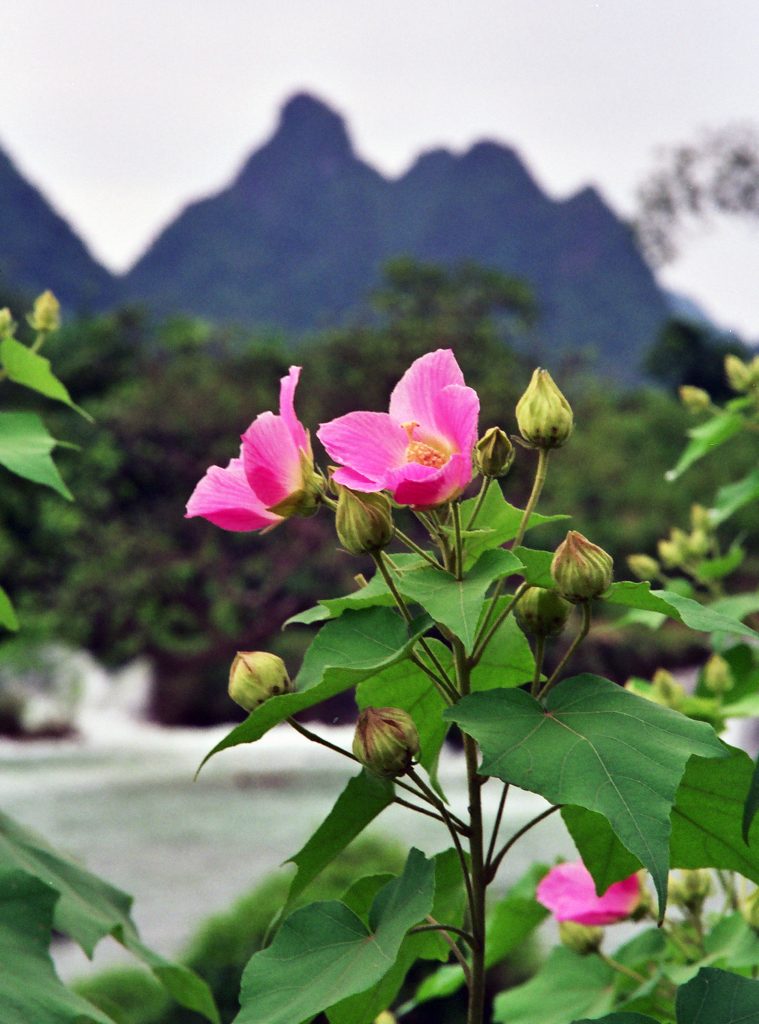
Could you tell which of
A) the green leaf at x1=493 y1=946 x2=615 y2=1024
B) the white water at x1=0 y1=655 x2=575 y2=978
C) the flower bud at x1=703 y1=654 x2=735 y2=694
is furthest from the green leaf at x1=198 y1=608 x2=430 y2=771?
the white water at x1=0 y1=655 x2=575 y2=978

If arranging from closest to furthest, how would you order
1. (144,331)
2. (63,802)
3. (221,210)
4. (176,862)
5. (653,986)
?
(653,986) < (176,862) < (63,802) < (144,331) < (221,210)

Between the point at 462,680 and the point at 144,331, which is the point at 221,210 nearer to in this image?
the point at 144,331

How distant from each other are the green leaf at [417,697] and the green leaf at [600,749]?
0.09 m

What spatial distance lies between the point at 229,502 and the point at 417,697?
129mm

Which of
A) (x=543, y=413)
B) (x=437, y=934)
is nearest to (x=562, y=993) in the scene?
(x=437, y=934)

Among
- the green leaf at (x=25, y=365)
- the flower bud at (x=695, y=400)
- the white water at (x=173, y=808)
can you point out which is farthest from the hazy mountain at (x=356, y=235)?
the green leaf at (x=25, y=365)

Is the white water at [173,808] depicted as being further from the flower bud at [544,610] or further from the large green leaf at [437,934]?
the flower bud at [544,610]

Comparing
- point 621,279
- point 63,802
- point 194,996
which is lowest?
point 621,279

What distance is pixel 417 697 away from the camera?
0.57 meters

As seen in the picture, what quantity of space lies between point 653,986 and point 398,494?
0.40m

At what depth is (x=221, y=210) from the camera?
40.4 meters

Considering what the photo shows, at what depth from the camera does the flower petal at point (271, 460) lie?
19.8 inches

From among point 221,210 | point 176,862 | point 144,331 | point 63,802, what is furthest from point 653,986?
point 221,210

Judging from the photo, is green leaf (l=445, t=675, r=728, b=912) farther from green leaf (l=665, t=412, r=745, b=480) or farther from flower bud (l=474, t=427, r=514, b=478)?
green leaf (l=665, t=412, r=745, b=480)
